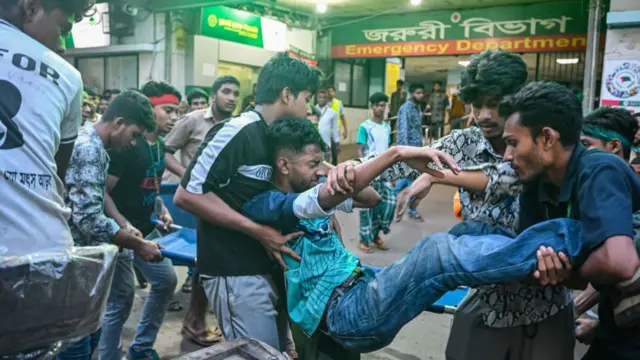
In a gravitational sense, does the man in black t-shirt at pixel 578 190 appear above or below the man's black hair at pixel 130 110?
below

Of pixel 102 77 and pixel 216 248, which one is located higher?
pixel 102 77

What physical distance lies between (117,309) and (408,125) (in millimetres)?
5008

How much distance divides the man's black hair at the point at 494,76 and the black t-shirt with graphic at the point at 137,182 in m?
1.95

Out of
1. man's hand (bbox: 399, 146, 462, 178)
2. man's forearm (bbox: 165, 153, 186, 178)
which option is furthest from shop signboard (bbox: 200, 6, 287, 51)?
man's hand (bbox: 399, 146, 462, 178)

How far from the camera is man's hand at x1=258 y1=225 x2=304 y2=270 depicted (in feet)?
5.98

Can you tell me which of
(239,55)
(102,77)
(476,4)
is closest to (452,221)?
(476,4)

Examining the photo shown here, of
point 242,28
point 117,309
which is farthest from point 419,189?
point 242,28

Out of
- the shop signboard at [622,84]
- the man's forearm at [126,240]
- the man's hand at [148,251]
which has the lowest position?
the man's hand at [148,251]

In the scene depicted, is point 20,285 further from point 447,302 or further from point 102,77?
point 102,77

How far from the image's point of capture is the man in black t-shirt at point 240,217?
1.84 meters

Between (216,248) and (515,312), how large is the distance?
1123mm

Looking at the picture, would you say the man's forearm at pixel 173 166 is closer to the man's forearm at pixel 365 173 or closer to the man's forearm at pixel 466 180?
the man's forearm at pixel 365 173

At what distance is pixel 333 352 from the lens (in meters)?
1.95

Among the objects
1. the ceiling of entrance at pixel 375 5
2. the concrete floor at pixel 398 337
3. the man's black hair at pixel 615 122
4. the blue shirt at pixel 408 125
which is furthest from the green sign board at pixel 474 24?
the man's black hair at pixel 615 122
